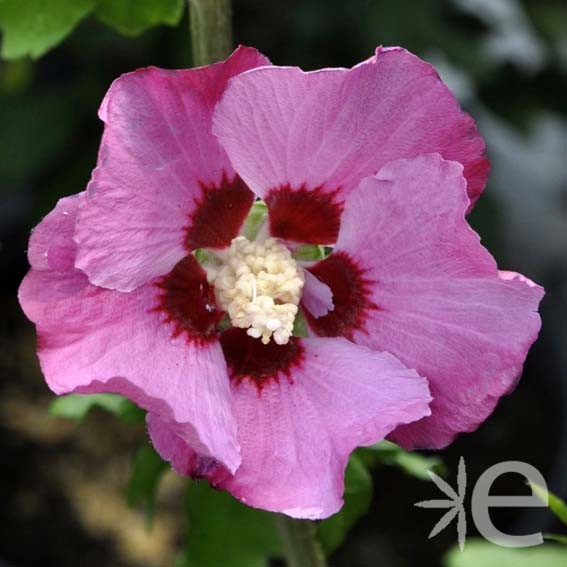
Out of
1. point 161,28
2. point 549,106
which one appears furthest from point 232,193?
point 549,106

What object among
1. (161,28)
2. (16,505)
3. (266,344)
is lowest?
(16,505)

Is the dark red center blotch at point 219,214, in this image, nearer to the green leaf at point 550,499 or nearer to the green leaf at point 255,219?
the green leaf at point 255,219

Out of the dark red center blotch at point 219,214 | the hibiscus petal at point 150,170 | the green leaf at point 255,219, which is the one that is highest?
the hibiscus petal at point 150,170

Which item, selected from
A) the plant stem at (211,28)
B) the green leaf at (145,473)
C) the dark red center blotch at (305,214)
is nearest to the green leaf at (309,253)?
the dark red center blotch at (305,214)

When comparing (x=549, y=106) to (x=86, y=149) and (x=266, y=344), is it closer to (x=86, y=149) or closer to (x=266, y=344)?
(x=86, y=149)

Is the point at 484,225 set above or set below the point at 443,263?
below

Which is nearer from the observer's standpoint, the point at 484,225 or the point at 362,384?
the point at 362,384

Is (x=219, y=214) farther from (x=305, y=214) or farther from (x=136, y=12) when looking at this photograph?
(x=136, y=12)
